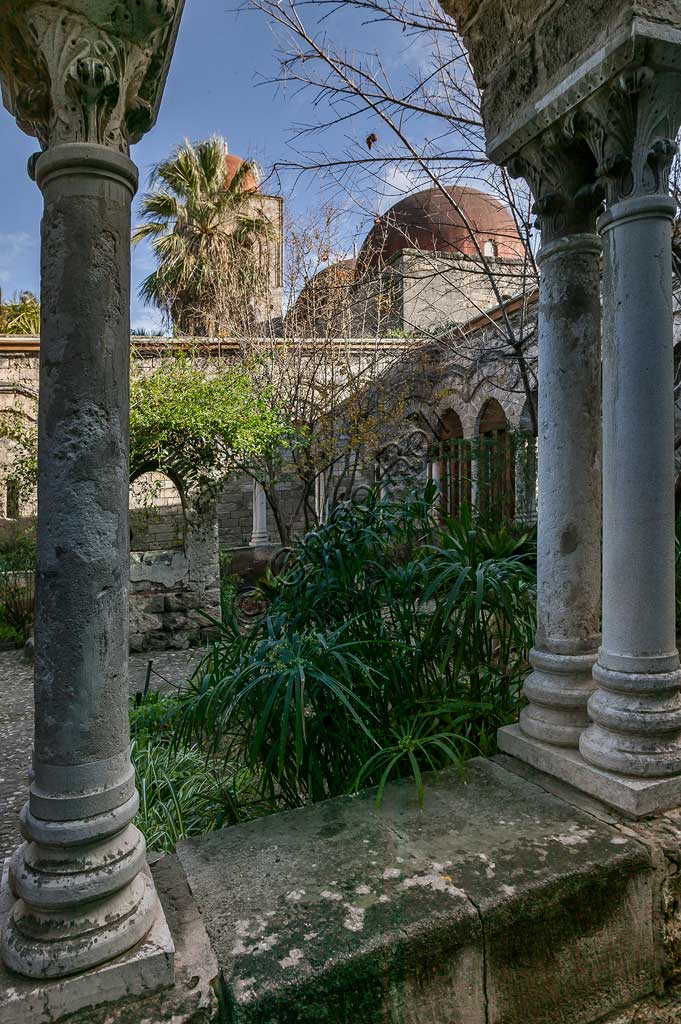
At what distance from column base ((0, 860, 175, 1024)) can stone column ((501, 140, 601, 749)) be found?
1388 mm

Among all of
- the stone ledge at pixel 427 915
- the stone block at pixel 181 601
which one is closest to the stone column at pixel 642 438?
the stone ledge at pixel 427 915

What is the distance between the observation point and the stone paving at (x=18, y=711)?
3.29 metres

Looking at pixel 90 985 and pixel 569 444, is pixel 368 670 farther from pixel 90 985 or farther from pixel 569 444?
pixel 90 985

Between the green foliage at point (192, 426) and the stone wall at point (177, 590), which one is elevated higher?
the green foliage at point (192, 426)

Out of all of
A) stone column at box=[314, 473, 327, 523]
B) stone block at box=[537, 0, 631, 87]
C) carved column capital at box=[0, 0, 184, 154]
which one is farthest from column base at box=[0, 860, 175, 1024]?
stone column at box=[314, 473, 327, 523]

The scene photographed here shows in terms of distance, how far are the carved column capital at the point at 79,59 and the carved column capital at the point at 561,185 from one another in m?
1.34

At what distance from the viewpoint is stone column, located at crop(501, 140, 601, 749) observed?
2.29m

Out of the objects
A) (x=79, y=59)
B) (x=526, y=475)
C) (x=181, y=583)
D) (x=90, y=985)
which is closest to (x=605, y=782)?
(x=90, y=985)

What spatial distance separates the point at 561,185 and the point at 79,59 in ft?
5.26

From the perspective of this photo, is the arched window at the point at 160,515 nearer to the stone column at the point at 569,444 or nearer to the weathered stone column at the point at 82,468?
the stone column at the point at 569,444

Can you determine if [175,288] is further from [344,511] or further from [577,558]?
[577,558]

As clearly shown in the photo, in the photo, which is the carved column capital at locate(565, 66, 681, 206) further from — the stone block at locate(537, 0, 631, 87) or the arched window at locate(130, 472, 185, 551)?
the arched window at locate(130, 472, 185, 551)

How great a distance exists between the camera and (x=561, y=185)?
231 centimetres

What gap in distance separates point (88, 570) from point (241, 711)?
121cm
